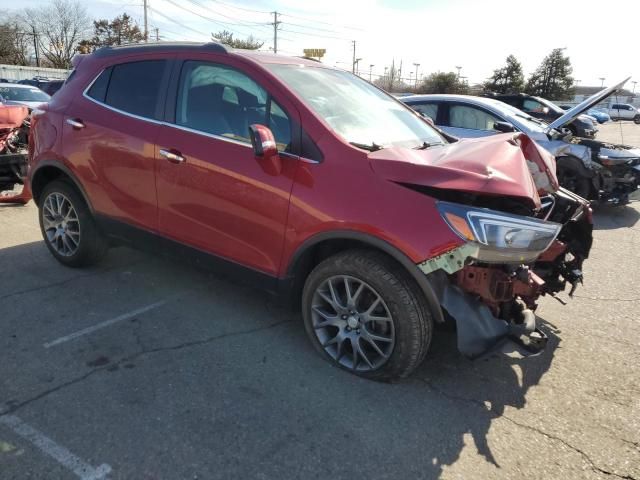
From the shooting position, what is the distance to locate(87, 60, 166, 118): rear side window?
3709 mm

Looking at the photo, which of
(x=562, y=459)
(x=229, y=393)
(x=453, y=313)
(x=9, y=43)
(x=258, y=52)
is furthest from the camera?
(x=9, y=43)

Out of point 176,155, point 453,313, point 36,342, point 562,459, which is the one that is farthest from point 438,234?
point 36,342

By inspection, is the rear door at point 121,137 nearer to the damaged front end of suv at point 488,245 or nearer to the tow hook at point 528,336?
the damaged front end of suv at point 488,245

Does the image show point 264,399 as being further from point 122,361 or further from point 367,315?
point 122,361

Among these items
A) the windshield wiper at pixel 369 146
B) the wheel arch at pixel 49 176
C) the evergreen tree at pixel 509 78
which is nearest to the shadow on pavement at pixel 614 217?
the windshield wiper at pixel 369 146

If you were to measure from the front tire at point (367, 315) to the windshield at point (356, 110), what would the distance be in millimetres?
762

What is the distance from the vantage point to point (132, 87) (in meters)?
3.87

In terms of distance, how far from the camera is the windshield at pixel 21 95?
49.9ft

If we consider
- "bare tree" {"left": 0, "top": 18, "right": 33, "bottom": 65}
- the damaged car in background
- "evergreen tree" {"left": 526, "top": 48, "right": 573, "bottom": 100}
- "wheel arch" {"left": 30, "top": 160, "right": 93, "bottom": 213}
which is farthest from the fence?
"evergreen tree" {"left": 526, "top": 48, "right": 573, "bottom": 100}

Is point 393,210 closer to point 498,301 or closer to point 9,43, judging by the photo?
point 498,301

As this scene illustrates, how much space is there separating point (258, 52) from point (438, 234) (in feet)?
6.59

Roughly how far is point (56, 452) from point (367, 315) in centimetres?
173

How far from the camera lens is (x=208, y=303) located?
157 inches

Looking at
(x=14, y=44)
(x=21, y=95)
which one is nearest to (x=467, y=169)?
(x=21, y=95)
